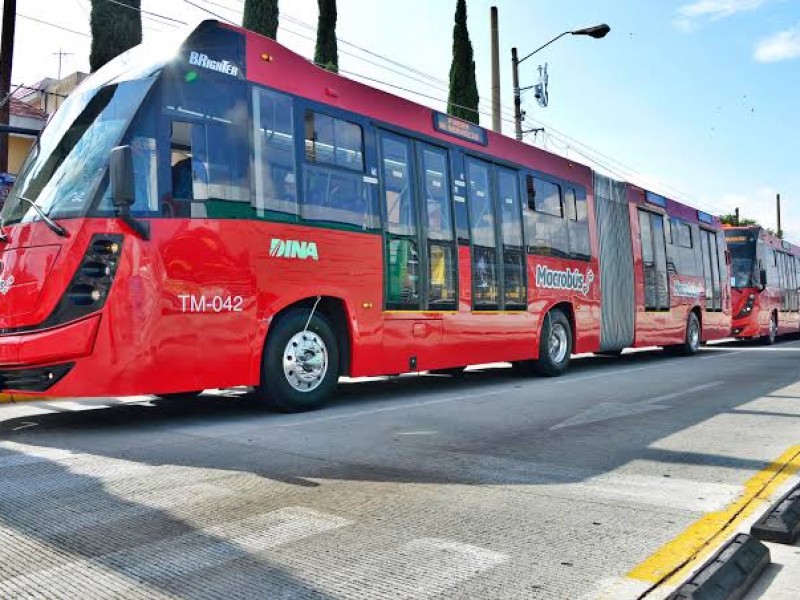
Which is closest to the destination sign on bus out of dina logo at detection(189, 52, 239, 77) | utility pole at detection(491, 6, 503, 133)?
dina logo at detection(189, 52, 239, 77)

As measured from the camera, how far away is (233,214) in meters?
6.51

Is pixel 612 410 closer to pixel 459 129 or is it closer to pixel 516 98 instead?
pixel 459 129

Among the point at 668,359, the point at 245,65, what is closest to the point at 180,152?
the point at 245,65

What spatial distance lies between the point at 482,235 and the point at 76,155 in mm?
5368

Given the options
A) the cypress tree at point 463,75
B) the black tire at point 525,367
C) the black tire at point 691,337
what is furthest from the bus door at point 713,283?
the cypress tree at point 463,75

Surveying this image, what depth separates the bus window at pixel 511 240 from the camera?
10.2 metres

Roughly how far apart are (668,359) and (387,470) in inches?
469

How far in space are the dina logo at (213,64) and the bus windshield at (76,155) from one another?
48 cm

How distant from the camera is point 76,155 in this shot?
6250 mm

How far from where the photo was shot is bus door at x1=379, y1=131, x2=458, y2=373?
8.22 metres

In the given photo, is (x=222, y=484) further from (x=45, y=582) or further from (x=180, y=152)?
(x=180, y=152)

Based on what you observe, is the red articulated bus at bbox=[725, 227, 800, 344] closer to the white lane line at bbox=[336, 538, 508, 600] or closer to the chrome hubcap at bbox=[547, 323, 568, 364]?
the chrome hubcap at bbox=[547, 323, 568, 364]

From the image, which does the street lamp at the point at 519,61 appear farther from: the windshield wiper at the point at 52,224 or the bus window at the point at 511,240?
the windshield wiper at the point at 52,224

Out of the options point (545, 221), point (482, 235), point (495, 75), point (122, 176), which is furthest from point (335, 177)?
point (495, 75)
